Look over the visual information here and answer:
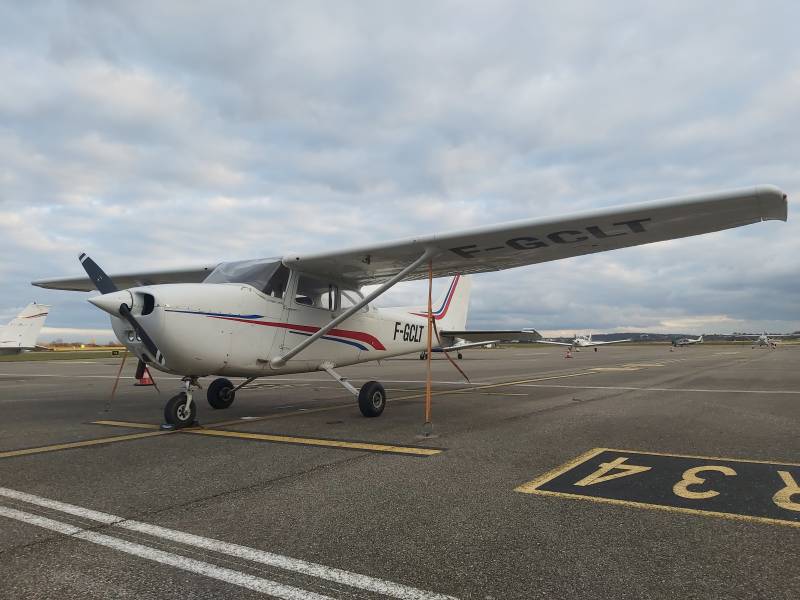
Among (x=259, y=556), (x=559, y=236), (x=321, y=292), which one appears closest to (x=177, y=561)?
(x=259, y=556)

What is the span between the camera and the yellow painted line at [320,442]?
5.29 meters

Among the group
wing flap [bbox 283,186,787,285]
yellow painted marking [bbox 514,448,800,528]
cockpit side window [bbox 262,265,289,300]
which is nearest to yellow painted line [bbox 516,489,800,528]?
yellow painted marking [bbox 514,448,800,528]

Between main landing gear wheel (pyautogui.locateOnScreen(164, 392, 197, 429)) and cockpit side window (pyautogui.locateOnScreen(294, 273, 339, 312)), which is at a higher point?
cockpit side window (pyautogui.locateOnScreen(294, 273, 339, 312))

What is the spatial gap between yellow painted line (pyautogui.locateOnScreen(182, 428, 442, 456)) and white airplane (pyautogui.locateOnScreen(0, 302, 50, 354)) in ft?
121

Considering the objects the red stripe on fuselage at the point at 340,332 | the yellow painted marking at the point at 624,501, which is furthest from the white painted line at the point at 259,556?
the red stripe on fuselage at the point at 340,332

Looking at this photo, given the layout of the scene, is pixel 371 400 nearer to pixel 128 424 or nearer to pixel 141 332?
pixel 141 332

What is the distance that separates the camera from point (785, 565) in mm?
2465

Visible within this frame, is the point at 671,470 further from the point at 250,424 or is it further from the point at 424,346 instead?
the point at 424,346

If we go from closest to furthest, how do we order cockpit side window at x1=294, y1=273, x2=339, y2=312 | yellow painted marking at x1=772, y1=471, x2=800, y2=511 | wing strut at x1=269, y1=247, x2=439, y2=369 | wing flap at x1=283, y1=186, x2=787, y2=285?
yellow painted marking at x1=772, y1=471, x2=800, y2=511, wing flap at x1=283, y1=186, x2=787, y2=285, wing strut at x1=269, y1=247, x2=439, y2=369, cockpit side window at x1=294, y1=273, x2=339, y2=312

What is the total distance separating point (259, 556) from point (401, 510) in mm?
1084

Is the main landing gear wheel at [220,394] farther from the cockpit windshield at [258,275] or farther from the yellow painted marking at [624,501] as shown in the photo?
the yellow painted marking at [624,501]

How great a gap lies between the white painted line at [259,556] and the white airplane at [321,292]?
2997mm

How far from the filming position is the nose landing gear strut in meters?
6.68

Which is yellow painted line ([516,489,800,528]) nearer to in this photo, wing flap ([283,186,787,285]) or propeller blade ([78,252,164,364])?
wing flap ([283,186,787,285])
